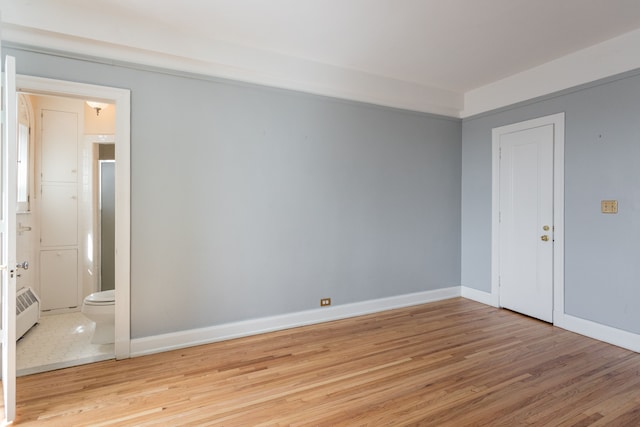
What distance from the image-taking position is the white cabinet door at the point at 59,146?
390cm

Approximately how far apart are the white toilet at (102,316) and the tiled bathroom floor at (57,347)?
72 millimetres

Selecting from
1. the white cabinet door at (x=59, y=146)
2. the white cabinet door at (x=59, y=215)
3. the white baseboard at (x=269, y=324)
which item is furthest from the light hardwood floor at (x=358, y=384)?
the white cabinet door at (x=59, y=146)

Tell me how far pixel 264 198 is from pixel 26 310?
8.59ft

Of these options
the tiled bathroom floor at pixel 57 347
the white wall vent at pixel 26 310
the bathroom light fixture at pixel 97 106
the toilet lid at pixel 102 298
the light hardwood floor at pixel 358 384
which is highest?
the bathroom light fixture at pixel 97 106

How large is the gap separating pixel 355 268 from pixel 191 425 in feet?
7.82

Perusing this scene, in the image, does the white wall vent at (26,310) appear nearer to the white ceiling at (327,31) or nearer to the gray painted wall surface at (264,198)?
the gray painted wall surface at (264,198)

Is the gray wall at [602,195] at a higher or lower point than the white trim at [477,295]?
higher

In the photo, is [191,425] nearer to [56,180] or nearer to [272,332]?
[272,332]

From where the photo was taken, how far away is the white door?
12.3 feet

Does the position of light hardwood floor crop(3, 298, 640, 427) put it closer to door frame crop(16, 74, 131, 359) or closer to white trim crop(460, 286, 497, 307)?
door frame crop(16, 74, 131, 359)

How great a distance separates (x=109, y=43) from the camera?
107 inches

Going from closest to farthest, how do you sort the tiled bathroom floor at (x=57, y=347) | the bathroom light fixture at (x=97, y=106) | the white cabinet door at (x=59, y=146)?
the tiled bathroom floor at (x=57, y=347) < the white cabinet door at (x=59, y=146) < the bathroom light fixture at (x=97, y=106)

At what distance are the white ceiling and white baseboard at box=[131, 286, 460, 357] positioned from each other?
2.43 m

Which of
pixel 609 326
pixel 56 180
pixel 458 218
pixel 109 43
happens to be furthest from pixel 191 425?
pixel 458 218
